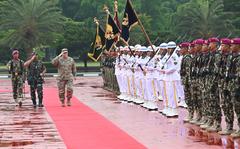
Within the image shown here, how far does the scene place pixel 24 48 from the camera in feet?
174

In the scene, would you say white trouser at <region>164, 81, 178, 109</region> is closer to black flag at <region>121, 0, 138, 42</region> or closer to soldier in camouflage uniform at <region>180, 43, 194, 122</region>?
soldier in camouflage uniform at <region>180, 43, 194, 122</region>

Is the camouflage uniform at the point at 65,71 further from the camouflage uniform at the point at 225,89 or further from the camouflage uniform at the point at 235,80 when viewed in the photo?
the camouflage uniform at the point at 235,80

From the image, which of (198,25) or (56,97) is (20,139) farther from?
(198,25)

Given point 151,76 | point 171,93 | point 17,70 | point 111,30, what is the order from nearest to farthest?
point 171,93 < point 151,76 < point 17,70 < point 111,30

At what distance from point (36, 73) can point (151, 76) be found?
13.5ft

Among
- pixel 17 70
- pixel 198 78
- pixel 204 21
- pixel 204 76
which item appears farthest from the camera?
pixel 204 21

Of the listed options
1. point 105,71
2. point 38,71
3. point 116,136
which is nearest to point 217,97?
point 116,136

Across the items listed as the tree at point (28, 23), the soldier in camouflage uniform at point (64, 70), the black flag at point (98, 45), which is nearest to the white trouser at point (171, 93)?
the soldier in camouflage uniform at point (64, 70)

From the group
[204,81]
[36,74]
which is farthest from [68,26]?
[204,81]

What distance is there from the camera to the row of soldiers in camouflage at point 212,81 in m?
10.9

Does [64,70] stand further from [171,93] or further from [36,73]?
[171,93]

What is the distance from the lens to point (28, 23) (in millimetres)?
51562

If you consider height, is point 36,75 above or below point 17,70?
below

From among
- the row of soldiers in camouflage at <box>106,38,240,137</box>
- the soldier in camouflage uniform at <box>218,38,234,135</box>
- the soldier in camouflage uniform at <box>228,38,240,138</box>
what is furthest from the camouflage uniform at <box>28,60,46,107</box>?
the soldier in camouflage uniform at <box>228,38,240,138</box>
